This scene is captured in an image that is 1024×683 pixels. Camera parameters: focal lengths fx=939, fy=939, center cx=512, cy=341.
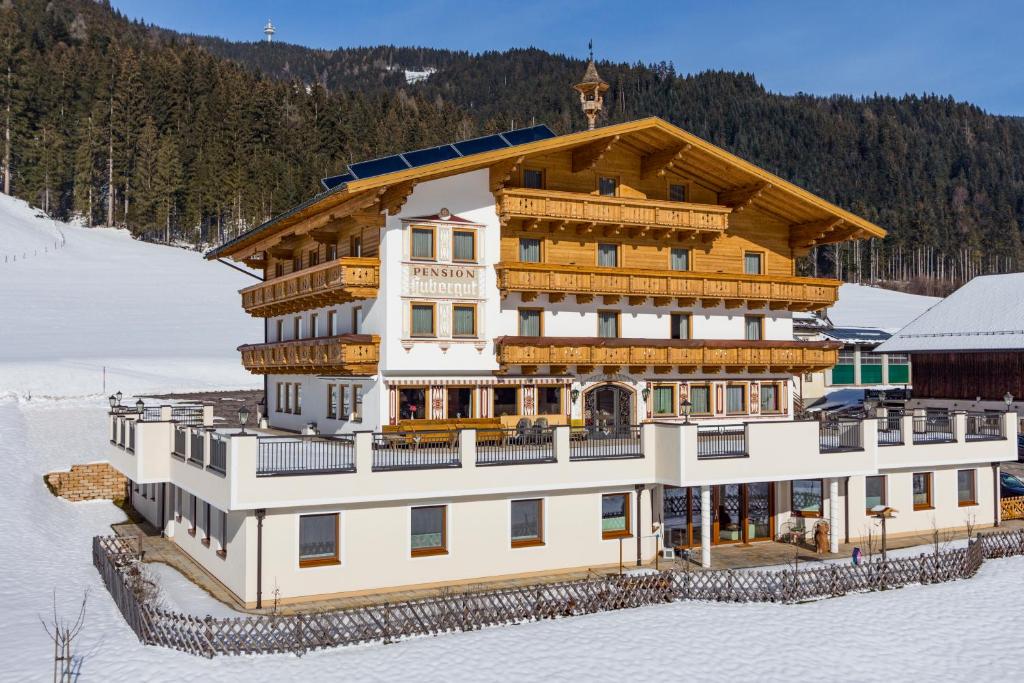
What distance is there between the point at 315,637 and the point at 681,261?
23503 millimetres

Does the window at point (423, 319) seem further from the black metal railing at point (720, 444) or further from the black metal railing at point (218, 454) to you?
the black metal railing at point (720, 444)

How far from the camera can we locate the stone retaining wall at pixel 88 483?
4050 cm

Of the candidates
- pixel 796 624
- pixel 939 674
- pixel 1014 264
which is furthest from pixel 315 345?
pixel 1014 264

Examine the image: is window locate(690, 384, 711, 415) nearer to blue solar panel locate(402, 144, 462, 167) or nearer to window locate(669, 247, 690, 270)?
window locate(669, 247, 690, 270)

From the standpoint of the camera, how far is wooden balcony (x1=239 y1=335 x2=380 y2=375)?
32688mm

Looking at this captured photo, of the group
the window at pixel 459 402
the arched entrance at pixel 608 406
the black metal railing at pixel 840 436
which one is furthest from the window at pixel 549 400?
the black metal railing at pixel 840 436

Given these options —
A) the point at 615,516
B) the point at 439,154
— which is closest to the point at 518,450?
the point at 615,516

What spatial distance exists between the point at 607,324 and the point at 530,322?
11.5 feet

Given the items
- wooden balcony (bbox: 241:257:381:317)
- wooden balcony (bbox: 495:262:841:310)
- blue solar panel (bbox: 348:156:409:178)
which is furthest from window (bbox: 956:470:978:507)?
blue solar panel (bbox: 348:156:409:178)

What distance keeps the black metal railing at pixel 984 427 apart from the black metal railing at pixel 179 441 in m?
27.9

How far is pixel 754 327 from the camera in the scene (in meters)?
40.5

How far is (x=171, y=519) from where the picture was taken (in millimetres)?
33781

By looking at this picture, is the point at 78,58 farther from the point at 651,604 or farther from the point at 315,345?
the point at 651,604

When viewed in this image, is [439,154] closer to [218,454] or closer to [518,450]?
[518,450]
